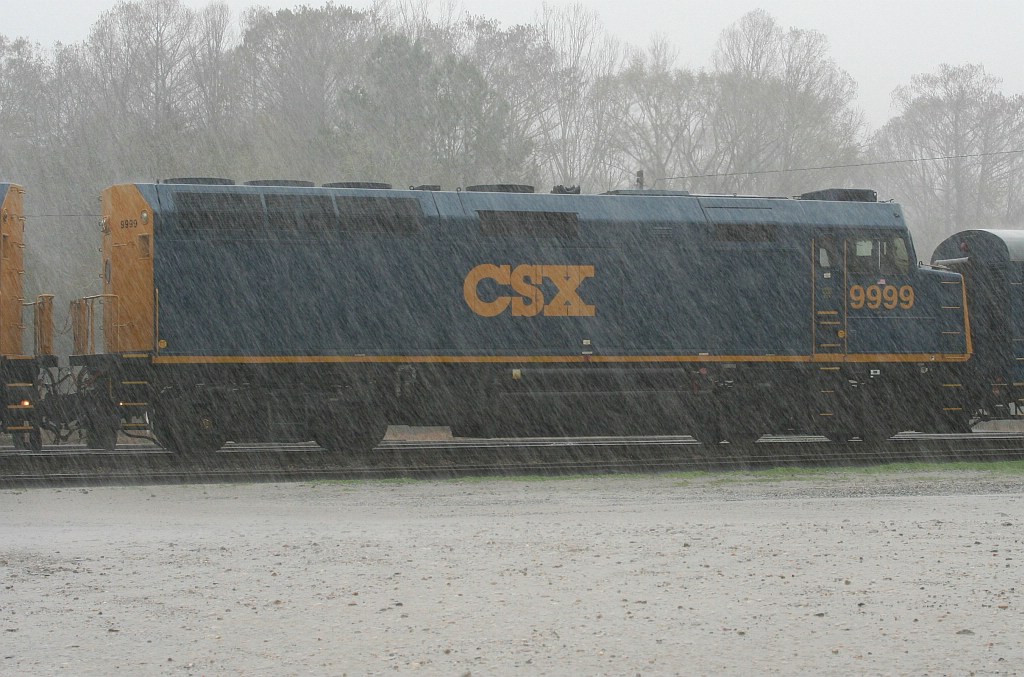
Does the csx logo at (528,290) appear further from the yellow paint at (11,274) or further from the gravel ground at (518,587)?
the yellow paint at (11,274)

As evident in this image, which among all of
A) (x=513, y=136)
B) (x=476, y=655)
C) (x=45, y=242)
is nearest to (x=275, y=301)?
(x=476, y=655)

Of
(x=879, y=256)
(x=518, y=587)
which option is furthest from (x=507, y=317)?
(x=518, y=587)

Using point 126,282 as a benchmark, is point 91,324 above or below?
below

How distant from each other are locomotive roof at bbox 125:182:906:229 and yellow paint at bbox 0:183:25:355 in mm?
2077

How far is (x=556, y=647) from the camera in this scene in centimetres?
586

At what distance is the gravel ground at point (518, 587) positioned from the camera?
5.69 m

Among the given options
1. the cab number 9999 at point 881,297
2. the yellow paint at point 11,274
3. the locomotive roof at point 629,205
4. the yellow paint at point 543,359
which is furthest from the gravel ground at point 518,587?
the cab number 9999 at point 881,297

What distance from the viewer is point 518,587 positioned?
720 cm

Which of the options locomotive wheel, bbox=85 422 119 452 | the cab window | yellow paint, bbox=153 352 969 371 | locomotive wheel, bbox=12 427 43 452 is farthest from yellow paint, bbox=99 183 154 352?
the cab window

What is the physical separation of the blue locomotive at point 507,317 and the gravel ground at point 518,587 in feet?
13.0

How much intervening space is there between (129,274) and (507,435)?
6080 mm

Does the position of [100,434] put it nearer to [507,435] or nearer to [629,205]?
[507,435]

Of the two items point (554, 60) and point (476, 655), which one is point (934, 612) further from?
point (554, 60)

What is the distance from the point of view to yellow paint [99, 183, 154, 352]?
50.4 feet
